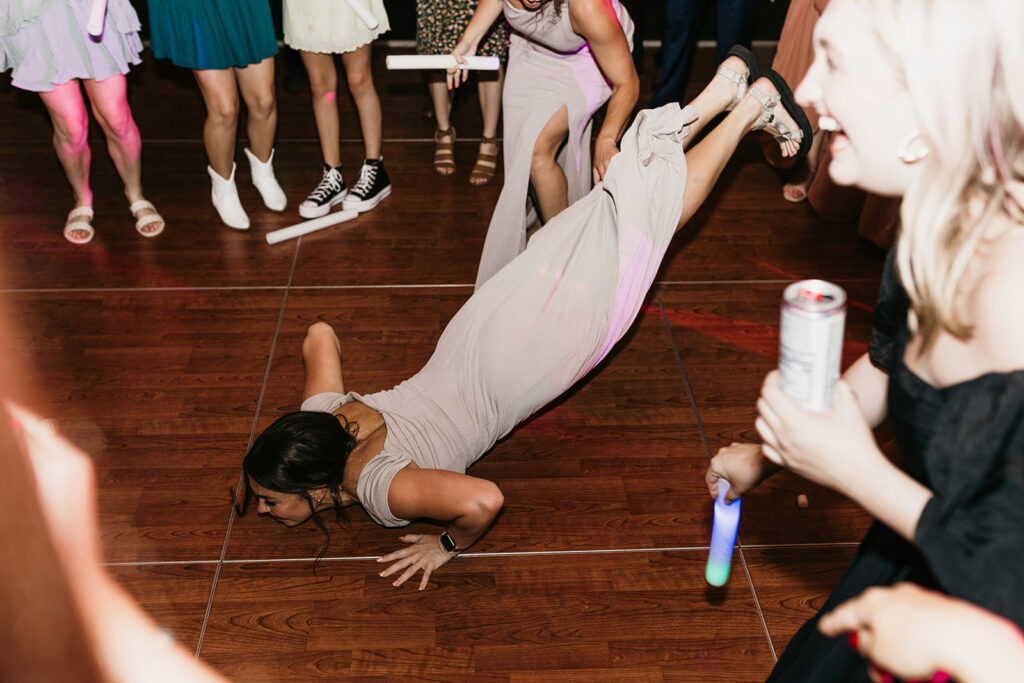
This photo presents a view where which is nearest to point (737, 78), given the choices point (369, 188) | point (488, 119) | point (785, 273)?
point (785, 273)

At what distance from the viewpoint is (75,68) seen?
293 cm

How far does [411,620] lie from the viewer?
205 centimetres

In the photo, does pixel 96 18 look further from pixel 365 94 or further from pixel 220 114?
pixel 365 94

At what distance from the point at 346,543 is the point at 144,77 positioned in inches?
129

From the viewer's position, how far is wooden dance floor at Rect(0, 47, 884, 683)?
A: 2020mm

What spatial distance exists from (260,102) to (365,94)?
402mm

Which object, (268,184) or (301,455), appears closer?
(301,455)

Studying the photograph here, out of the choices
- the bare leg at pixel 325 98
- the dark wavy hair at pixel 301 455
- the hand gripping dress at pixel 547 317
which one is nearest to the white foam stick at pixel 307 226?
the bare leg at pixel 325 98

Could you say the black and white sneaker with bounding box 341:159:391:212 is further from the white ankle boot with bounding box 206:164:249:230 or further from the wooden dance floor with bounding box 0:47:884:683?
the white ankle boot with bounding box 206:164:249:230

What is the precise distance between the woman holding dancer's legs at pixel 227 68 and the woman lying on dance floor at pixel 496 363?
1184 millimetres

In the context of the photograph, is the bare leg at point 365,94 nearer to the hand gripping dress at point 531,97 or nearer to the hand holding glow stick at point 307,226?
the hand holding glow stick at point 307,226

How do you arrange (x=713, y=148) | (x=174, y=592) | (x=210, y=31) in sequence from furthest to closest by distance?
1. (x=210, y=31)
2. (x=713, y=148)
3. (x=174, y=592)

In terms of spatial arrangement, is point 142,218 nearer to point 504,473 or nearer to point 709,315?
point 504,473

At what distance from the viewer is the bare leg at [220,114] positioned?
3.11 metres
